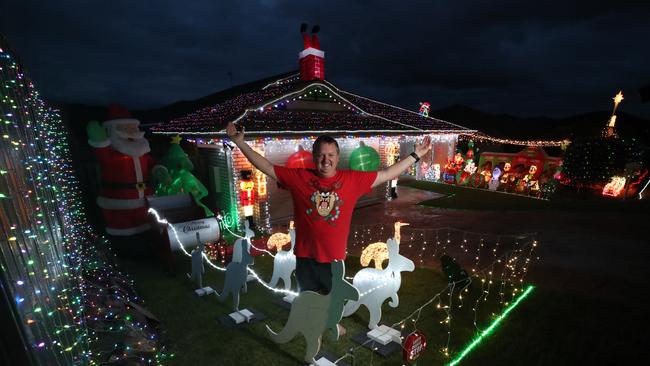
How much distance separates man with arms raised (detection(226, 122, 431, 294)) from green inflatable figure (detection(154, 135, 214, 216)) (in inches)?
249

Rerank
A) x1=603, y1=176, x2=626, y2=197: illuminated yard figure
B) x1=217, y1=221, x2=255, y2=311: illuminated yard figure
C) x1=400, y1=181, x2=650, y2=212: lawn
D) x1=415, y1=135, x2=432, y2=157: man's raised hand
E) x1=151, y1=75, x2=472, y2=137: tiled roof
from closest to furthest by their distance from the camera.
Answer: x1=415, y1=135, x2=432, y2=157: man's raised hand → x1=217, y1=221, x2=255, y2=311: illuminated yard figure → x1=151, y1=75, x2=472, y2=137: tiled roof → x1=400, y1=181, x2=650, y2=212: lawn → x1=603, y1=176, x2=626, y2=197: illuminated yard figure

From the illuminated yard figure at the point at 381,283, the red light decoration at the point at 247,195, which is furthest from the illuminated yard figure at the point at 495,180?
the illuminated yard figure at the point at 381,283

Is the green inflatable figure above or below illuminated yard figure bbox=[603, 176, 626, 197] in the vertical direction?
above

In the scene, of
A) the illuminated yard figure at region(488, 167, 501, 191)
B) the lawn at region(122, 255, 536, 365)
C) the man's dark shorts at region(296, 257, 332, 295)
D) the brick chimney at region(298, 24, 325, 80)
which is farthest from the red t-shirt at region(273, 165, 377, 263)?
the illuminated yard figure at region(488, 167, 501, 191)

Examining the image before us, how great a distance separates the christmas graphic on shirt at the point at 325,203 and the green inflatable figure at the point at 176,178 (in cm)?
659

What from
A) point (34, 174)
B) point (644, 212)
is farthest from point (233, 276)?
point (644, 212)

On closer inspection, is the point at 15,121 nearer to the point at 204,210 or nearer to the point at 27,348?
the point at 27,348

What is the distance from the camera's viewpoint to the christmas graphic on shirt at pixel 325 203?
115 inches

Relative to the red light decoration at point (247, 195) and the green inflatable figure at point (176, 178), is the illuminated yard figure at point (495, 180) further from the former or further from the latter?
the green inflatable figure at point (176, 178)

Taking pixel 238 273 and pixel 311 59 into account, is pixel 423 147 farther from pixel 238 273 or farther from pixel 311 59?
pixel 311 59

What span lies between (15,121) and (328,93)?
10.6m

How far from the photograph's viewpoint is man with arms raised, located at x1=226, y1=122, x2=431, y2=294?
2.91 m

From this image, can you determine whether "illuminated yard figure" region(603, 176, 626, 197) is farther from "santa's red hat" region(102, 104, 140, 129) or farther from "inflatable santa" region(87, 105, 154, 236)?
"santa's red hat" region(102, 104, 140, 129)

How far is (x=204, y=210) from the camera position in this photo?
793cm
